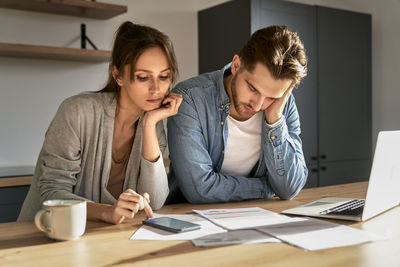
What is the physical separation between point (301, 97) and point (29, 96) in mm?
2004

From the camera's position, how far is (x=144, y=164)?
1489 millimetres

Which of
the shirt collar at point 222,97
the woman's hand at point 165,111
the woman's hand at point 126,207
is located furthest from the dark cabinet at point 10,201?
the woman's hand at point 126,207

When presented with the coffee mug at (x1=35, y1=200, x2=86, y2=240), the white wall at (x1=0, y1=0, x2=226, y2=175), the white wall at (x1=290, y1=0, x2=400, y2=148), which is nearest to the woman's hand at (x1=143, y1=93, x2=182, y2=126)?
the coffee mug at (x1=35, y1=200, x2=86, y2=240)

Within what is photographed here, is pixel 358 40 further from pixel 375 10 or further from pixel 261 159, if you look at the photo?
pixel 261 159

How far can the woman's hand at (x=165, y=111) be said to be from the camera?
155 cm

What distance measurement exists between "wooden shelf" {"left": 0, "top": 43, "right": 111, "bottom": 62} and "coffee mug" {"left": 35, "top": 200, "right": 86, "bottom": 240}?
195 centimetres

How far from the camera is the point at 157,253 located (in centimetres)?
93

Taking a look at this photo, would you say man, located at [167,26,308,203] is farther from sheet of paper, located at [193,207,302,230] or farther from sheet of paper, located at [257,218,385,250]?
sheet of paper, located at [257,218,385,250]

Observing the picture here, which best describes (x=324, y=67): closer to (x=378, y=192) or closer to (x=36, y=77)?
(x=36, y=77)

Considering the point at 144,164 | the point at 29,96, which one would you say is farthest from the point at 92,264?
the point at 29,96

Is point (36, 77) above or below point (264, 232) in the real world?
above

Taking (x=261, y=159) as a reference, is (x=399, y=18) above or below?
above

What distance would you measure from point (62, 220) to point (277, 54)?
2.85 feet

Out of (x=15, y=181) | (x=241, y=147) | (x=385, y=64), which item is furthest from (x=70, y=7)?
(x=385, y=64)
